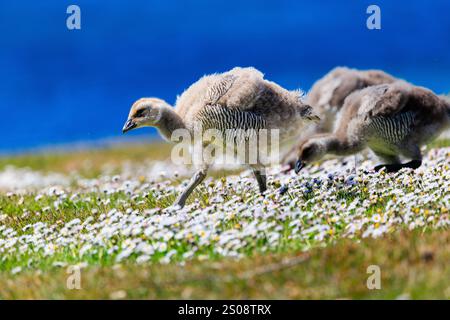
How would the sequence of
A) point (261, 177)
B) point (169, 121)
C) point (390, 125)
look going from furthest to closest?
1. point (390, 125)
2. point (261, 177)
3. point (169, 121)

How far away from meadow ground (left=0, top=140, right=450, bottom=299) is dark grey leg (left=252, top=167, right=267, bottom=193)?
38cm

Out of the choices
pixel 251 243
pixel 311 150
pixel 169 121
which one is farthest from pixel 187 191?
pixel 311 150

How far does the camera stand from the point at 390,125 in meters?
13.1

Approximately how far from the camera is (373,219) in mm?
9211

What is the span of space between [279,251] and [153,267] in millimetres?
1529

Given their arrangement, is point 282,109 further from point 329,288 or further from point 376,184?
point 329,288

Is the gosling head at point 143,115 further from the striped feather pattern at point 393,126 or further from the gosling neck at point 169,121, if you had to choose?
the striped feather pattern at point 393,126

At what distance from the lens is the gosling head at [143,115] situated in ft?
38.5

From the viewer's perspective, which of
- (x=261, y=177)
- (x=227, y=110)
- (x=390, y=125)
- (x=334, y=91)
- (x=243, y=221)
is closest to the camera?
(x=243, y=221)

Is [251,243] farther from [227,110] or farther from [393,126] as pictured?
[393,126]

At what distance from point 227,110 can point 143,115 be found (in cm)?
145
